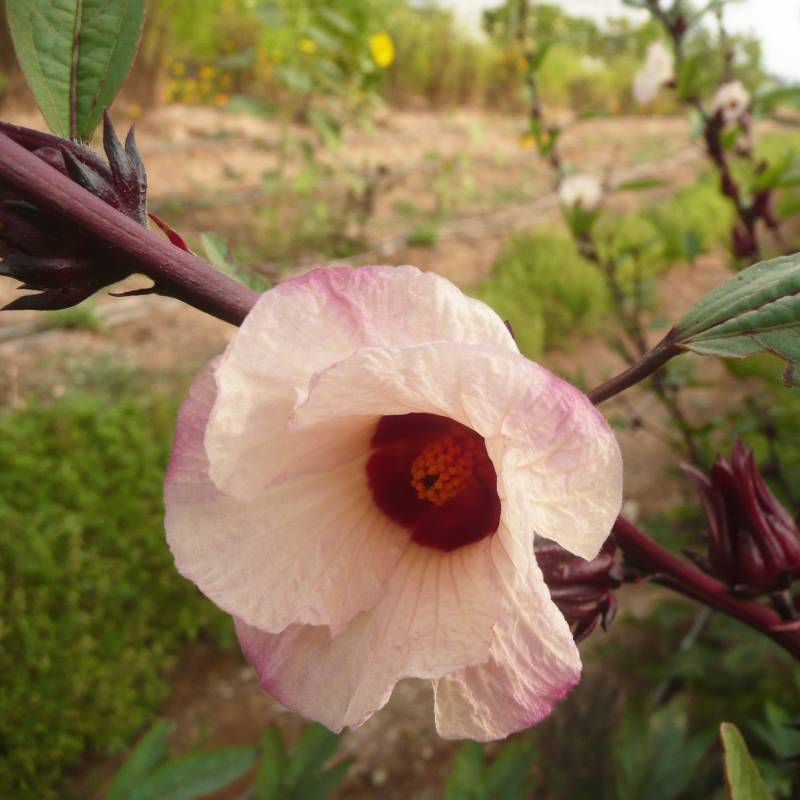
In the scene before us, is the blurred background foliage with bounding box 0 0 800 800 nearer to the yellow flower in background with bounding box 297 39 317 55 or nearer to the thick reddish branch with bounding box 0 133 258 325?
the yellow flower in background with bounding box 297 39 317 55

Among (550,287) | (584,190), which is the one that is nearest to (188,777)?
(584,190)

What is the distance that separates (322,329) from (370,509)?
0.63 feet

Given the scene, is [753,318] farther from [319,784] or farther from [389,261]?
[389,261]

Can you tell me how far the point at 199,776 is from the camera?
1.06 meters

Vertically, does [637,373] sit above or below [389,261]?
above

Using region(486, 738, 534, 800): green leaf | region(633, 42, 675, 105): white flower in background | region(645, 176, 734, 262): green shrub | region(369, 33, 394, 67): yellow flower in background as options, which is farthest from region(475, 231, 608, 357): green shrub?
region(486, 738, 534, 800): green leaf

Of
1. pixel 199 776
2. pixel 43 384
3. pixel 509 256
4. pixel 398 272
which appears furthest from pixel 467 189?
pixel 398 272

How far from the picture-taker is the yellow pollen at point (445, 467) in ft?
1.86

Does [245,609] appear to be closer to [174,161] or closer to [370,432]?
[370,432]

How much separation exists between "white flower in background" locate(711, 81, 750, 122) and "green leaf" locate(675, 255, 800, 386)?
1.52 m

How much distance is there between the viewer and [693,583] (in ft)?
1.84

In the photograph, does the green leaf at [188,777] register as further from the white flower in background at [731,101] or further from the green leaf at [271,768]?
the white flower in background at [731,101]

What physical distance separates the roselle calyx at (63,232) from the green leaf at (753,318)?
1.11 ft

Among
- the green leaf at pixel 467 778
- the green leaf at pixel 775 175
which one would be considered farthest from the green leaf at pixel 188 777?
the green leaf at pixel 775 175
